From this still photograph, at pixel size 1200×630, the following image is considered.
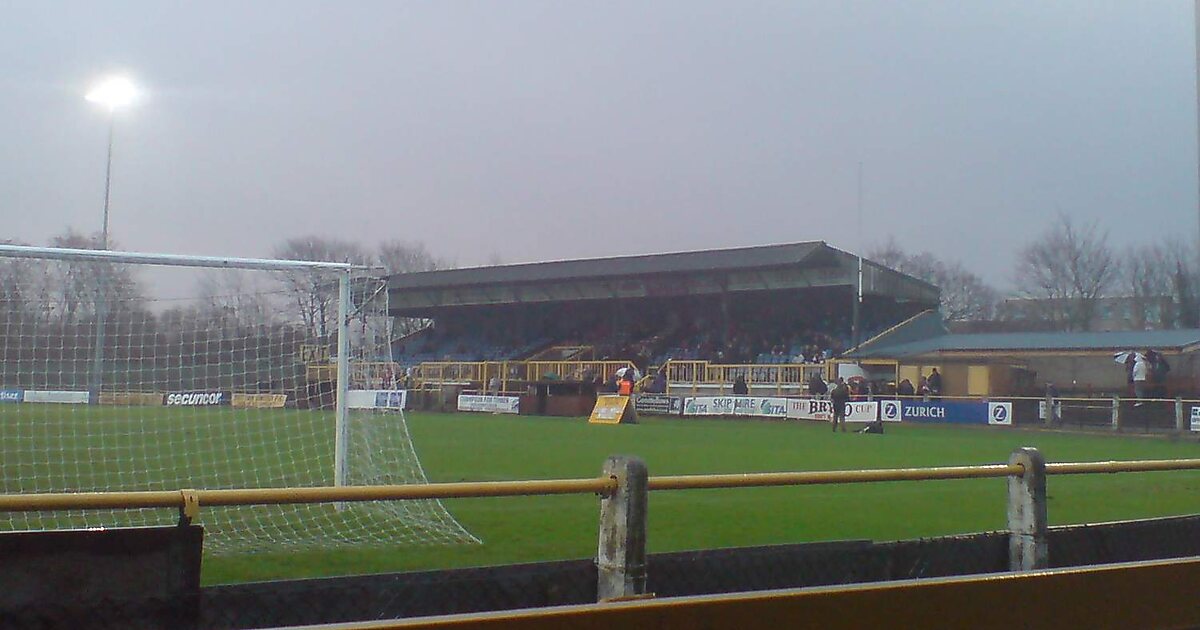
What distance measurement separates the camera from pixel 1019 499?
15.9 ft

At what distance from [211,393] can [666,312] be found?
→ 76.1 feet

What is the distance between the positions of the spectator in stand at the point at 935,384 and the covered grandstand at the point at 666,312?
4426mm

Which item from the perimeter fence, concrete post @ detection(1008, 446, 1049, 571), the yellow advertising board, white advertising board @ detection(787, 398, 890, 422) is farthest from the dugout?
concrete post @ detection(1008, 446, 1049, 571)

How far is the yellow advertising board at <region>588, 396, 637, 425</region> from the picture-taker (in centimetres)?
2703

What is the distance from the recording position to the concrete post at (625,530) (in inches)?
144

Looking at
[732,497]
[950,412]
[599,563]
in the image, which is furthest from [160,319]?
[950,412]

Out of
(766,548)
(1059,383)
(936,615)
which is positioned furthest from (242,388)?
(1059,383)

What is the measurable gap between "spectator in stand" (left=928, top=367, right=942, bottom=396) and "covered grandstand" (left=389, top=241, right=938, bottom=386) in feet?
14.5

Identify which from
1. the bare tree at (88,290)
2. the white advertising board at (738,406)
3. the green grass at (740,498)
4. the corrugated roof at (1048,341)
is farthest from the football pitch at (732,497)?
the white advertising board at (738,406)

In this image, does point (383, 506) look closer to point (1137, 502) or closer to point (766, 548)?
point (766, 548)

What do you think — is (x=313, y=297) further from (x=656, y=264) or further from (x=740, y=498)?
(x=656, y=264)

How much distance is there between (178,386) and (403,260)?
1370cm

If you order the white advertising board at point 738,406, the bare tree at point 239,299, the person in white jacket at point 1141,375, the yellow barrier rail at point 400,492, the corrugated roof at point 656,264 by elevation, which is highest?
the corrugated roof at point 656,264

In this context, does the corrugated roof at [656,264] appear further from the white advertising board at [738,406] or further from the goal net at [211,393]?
the goal net at [211,393]
